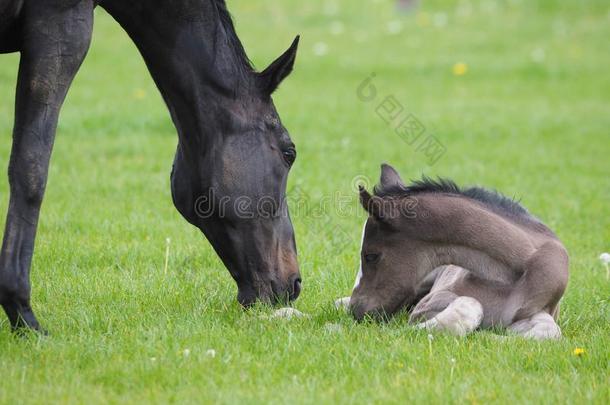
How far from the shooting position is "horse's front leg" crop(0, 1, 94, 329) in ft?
14.7

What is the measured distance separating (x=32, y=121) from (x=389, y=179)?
2077 mm

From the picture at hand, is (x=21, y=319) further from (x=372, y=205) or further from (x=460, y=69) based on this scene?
(x=460, y=69)

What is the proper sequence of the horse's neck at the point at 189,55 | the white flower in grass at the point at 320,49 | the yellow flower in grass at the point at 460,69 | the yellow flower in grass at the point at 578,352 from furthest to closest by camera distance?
the white flower in grass at the point at 320,49, the yellow flower in grass at the point at 460,69, the horse's neck at the point at 189,55, the yellow flower in grass at the point at 578,352

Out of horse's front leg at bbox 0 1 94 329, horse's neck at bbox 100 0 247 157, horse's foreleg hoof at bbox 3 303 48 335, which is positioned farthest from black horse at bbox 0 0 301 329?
horse's foreleg hoof at bbox 3 303 48 335

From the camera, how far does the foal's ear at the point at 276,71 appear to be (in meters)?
5.02

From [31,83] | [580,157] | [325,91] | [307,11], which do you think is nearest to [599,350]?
[31,83]

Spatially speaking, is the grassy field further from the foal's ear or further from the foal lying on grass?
the foal's ear

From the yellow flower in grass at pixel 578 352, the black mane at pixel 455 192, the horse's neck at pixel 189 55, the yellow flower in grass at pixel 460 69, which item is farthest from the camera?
the yellow flower in grass at pixel 460 69

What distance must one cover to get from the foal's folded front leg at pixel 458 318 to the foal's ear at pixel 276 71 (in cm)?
151

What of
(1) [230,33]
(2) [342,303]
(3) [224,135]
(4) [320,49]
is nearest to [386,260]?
(2) [342,303]

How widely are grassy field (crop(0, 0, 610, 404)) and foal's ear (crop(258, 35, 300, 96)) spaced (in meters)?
1.23

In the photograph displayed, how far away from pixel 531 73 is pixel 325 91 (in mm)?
4248

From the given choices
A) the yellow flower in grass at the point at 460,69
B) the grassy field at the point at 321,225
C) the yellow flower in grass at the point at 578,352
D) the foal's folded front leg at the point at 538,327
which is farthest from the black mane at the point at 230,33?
the yellow flower in grass at the point at 460,69

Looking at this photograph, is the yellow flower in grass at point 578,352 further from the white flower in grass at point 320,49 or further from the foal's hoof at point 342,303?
the white flower in grass at point 320,49
